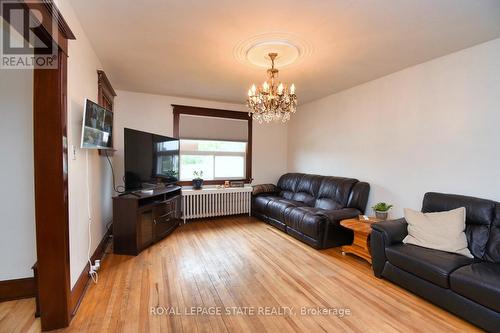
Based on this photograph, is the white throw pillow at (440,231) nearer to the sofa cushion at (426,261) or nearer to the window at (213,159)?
the sofa cushion at (426,261)

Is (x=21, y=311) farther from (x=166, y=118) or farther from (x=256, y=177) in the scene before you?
(x=256, y=177)

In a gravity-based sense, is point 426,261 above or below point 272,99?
below

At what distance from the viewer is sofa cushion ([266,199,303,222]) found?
412 centimetres

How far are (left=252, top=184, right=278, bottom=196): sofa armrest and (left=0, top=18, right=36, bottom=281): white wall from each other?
12.0 ft

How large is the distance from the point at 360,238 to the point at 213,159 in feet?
10.7

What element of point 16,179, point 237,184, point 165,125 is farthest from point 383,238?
point 165,125

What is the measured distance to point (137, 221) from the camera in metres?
3.16

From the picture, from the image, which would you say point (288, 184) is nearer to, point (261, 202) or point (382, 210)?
point (261, 202)

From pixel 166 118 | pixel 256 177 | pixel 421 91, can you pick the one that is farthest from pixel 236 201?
pixel 421 91

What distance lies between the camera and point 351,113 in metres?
4.12

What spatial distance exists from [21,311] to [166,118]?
11.6 feet

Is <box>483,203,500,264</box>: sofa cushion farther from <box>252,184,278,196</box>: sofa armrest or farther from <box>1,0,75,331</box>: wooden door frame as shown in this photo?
<box>1,0,75,331</box>: wooden door frame

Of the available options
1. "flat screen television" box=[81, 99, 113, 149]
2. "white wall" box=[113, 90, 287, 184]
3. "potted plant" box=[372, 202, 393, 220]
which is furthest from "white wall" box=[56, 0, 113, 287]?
"potted plant" box=[372, 202, 393, 220]

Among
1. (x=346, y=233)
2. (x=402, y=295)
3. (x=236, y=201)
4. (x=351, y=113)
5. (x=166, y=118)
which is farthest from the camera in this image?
(x=236, y=201)
